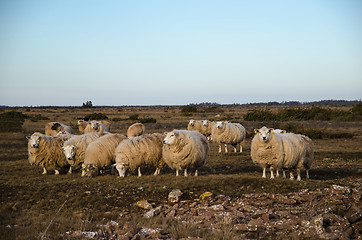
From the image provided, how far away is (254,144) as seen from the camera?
1298cm

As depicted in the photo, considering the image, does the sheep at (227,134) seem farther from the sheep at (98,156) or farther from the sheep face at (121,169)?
the sheep face at (121,169)

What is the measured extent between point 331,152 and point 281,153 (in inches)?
405

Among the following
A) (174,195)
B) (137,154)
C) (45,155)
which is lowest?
(174,195)

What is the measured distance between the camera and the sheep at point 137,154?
1298cm

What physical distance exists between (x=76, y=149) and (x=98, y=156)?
134 cm

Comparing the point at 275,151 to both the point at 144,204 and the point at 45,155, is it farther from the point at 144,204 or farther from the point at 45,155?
the point at 45,155

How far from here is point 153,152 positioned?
43.7 feet

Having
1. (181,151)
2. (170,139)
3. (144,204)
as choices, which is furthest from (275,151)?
(144,204)

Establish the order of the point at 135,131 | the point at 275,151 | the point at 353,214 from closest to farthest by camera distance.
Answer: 1. the point at 353,214
2. the point at 275,151
3. the point at 135,131

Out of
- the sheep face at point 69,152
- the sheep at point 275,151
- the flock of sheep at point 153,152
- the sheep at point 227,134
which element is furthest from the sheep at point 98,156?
the sheep at point 227,134

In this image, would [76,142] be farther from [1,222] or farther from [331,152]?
[331,152]

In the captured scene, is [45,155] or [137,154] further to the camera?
[45,155]

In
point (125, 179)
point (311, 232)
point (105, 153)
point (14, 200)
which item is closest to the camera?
point (311, 232)

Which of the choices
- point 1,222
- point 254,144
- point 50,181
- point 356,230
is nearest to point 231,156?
point 254,144
